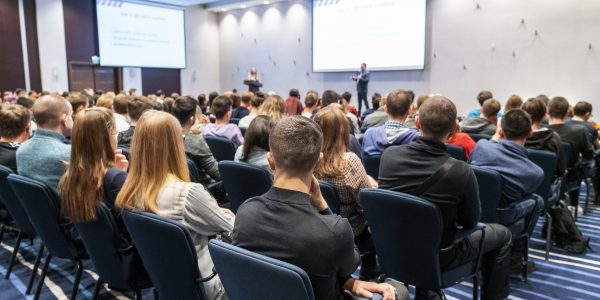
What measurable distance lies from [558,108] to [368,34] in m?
8.46

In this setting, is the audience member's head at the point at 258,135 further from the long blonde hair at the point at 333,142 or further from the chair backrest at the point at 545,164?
the chair backrest at the point at 545,164

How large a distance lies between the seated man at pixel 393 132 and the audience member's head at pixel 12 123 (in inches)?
106

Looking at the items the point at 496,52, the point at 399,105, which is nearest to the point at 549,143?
the point at 399,105

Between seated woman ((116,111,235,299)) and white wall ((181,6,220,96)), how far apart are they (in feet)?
50.0

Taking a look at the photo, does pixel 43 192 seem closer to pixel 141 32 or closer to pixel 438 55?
pixel 438 55

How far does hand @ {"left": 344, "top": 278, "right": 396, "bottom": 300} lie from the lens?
1.44 metres

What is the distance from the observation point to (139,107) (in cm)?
413

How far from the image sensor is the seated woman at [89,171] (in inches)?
81.5

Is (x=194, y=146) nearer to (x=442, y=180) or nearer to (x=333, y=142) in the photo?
(x=333, y=142)

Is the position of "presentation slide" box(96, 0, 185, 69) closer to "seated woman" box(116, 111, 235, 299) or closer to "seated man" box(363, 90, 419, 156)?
"seated man" box(363, 90, 419, 156)

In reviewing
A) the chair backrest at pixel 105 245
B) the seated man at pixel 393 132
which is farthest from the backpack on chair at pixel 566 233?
the chair backrest at pixel 105 245

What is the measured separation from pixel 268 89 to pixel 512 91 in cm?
818

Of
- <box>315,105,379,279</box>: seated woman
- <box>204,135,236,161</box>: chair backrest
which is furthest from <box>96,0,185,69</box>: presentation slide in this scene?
<box>315,105,379,279</box>: seated woman

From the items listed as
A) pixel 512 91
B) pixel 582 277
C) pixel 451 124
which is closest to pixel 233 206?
pixel 451 124
